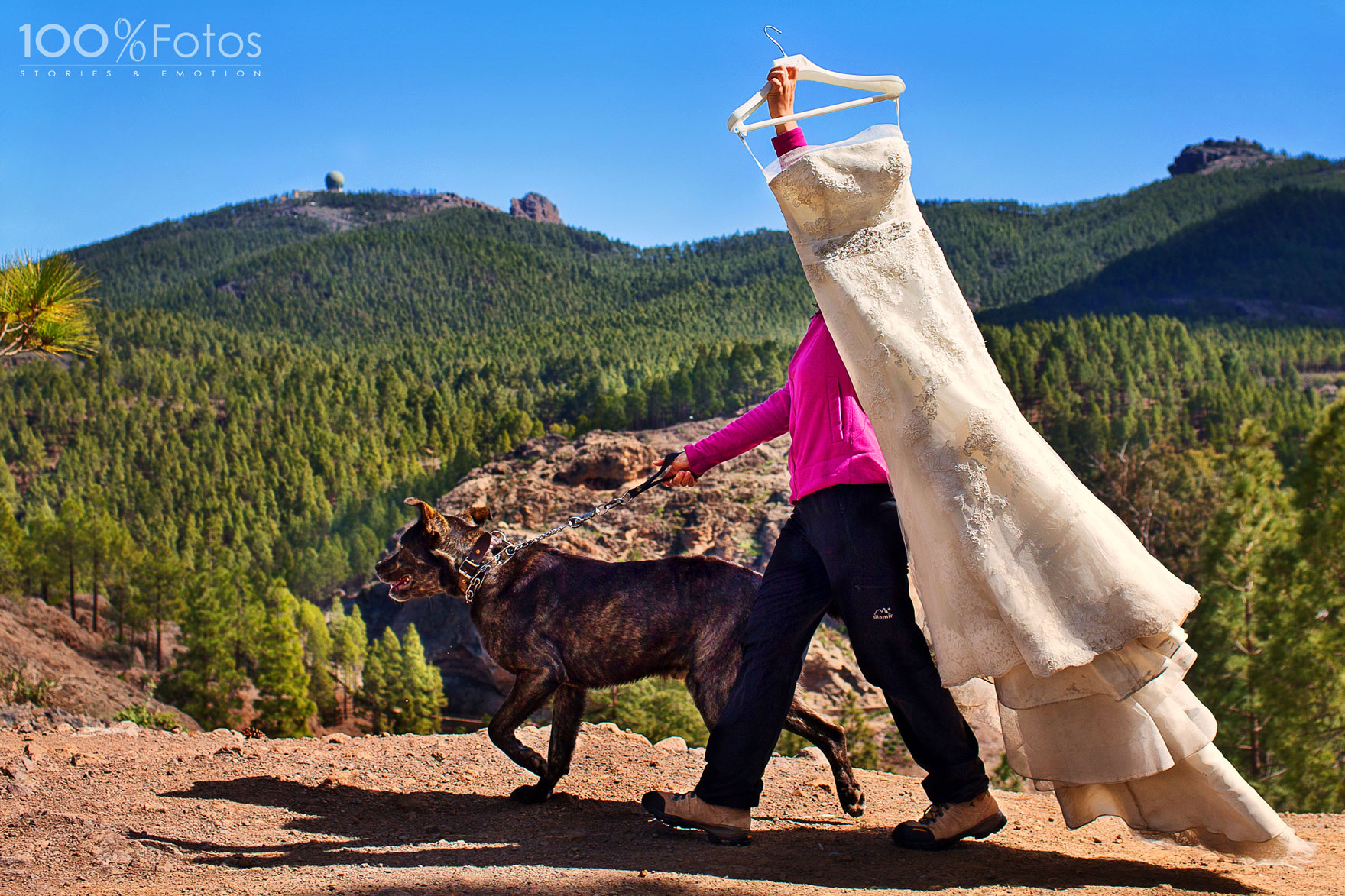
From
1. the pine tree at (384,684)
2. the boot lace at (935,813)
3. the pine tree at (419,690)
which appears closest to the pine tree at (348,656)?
the pine tree at (384,684)

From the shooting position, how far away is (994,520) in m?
3.35

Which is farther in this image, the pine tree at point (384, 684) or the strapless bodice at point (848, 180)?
the pine tree at point (384, 684)

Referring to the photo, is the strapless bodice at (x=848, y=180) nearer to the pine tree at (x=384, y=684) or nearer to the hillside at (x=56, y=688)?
the hillside at (x=56, y=688)

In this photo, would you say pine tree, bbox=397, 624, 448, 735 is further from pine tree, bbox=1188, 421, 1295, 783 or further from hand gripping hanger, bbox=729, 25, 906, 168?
hand gripping hanger, bbox=729, 25, 906, 168

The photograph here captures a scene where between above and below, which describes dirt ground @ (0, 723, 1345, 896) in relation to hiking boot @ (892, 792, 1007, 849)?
below

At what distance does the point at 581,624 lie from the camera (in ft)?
16.2

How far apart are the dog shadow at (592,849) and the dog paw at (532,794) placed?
0.14 feet

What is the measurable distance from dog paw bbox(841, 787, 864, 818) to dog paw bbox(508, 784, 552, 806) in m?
1.49

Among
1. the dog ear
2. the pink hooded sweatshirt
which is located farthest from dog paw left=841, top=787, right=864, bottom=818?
the dog ear

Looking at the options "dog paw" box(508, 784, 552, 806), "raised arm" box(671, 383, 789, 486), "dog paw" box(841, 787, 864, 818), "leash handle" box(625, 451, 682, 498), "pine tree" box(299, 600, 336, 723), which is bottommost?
"pine tree" box(299, 600, 336, 723)

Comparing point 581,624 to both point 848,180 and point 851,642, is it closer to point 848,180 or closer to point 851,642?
point 851,642

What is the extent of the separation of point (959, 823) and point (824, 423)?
1630 millimetres

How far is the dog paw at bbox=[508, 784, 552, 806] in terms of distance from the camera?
5.06 metres

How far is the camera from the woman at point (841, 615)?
3662 millimetres
